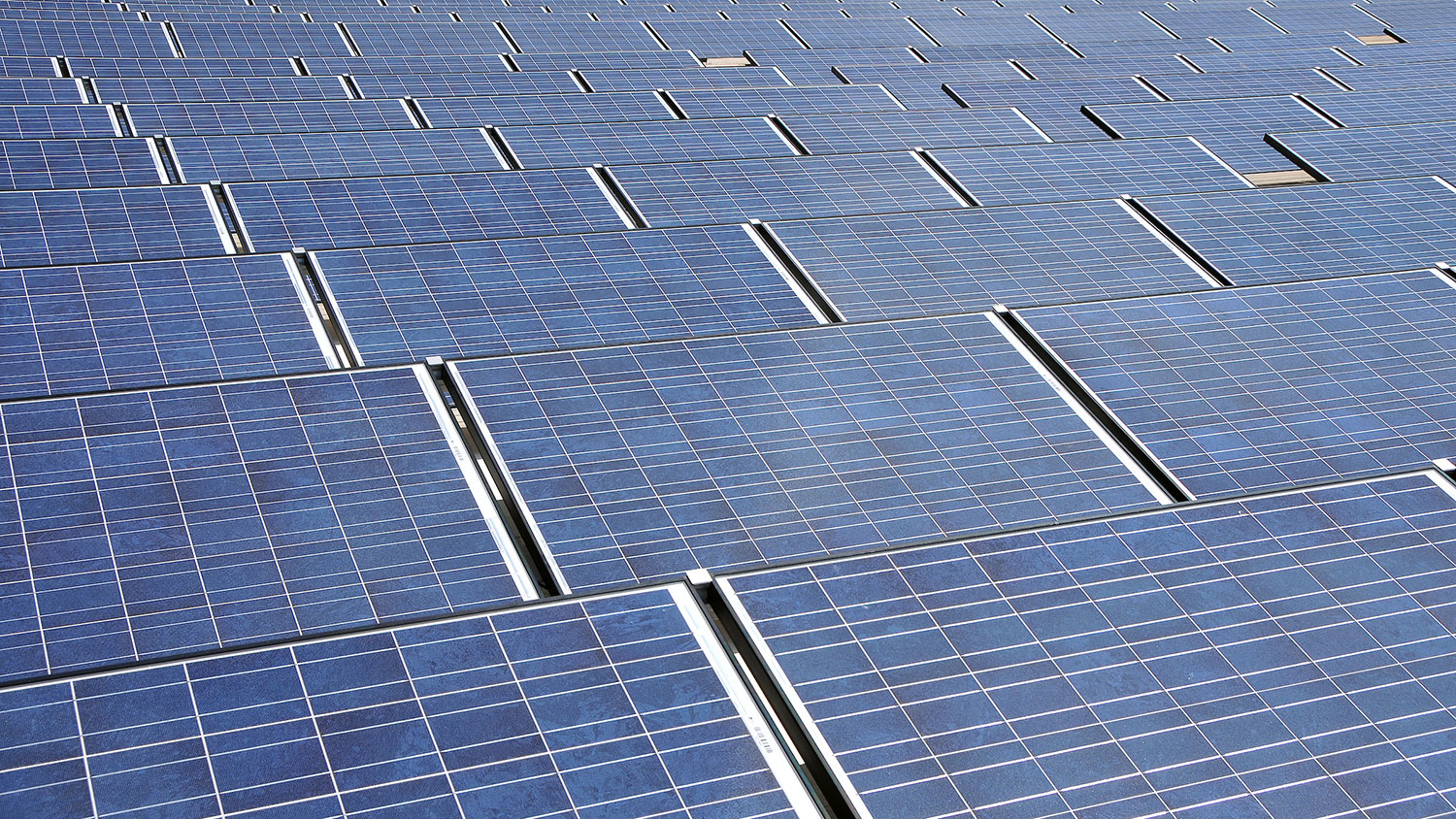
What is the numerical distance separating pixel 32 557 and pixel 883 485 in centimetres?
479

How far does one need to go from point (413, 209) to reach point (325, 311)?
9.54ft

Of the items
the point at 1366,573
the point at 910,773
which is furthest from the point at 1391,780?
the point at 910,773

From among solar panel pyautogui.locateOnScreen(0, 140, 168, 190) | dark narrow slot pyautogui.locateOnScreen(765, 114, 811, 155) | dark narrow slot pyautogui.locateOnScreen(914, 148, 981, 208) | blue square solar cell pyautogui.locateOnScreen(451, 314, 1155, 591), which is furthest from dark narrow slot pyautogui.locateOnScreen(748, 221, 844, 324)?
solar panel pyautogui.locateOnScreen(0, 140, 168, 190)

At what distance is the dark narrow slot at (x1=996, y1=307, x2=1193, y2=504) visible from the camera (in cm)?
827

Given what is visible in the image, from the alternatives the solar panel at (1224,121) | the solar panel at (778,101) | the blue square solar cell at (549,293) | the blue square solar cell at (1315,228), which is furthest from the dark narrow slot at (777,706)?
the solar panel at (778,101)

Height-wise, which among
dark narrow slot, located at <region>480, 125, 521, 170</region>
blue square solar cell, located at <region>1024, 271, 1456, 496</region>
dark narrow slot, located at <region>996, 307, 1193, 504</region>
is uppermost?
blue square solar cell, located at <region>1024, 271, 1456, 496</region>

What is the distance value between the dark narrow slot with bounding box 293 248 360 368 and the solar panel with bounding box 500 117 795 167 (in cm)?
494

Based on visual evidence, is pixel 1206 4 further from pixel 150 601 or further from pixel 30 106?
pixel 150 601

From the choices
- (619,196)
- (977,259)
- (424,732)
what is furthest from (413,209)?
(424,732)

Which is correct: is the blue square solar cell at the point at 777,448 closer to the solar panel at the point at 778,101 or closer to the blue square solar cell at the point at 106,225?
the blue square solar cell at the point at 106,225

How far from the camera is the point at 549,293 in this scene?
34.3 feet

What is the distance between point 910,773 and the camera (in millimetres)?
5629

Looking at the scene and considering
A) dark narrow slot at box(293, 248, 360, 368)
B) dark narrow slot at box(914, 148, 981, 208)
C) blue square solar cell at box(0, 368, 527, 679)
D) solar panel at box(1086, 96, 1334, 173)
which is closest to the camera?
blue square solar cell at box(0, 368, 527, 679)

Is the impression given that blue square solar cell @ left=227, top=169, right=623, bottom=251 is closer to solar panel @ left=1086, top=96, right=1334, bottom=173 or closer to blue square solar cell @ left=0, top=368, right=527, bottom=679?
blue square solar cell @ left=0, top=368, right=527, bottom=679
